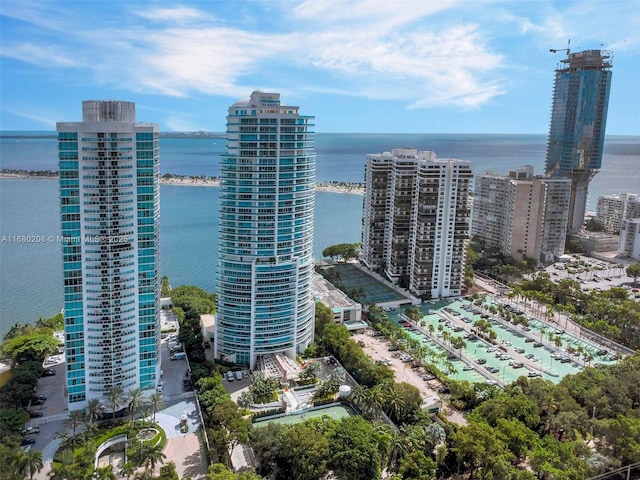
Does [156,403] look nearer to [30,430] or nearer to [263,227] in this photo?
[30,430]

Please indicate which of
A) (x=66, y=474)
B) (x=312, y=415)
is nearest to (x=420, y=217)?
(x=312, y=415)

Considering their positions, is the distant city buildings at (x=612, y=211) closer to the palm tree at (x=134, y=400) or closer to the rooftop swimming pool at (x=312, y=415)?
the rooftop swimming pool at (x=312, y=415)

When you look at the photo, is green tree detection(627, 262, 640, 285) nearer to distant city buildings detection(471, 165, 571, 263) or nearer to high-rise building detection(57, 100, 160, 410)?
distant city buildings detection(471, 165, 571, 263)

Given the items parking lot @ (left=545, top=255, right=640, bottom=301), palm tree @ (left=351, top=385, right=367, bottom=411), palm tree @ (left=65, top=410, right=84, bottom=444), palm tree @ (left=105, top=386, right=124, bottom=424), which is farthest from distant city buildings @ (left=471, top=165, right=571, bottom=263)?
palm tree @ (left=65, top=410, right=84, bottom=444)

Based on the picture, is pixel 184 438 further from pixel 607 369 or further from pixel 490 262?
pixel 490 262

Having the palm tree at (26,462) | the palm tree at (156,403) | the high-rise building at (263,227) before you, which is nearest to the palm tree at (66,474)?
the palm tree at (26,462)

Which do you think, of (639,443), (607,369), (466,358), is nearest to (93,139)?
(466,358)
